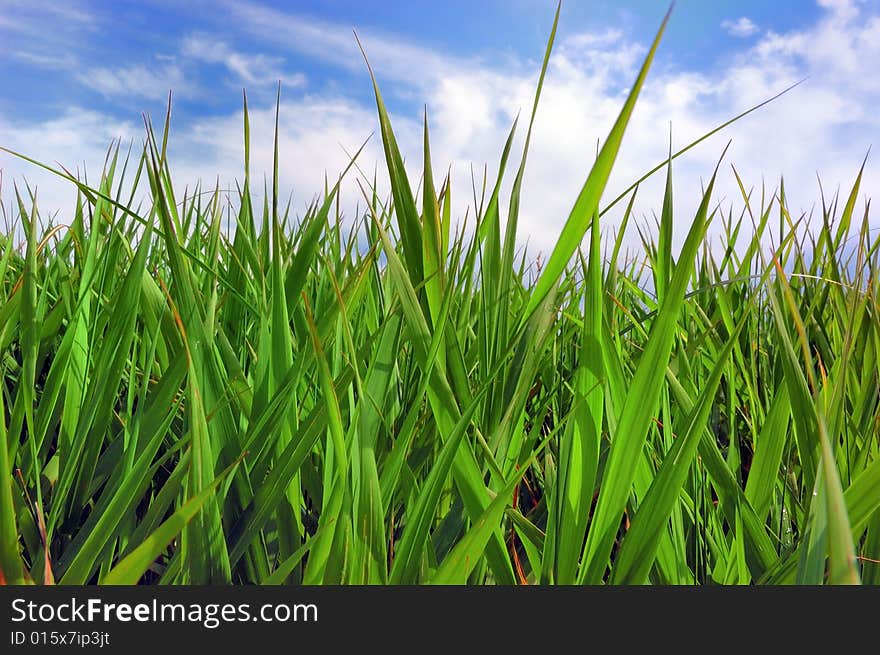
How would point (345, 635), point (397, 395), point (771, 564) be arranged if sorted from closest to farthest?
point (345, 635)
point (771, 564)
point (397, 395)

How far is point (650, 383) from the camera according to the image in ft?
1.64

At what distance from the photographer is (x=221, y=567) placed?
0.52 metres

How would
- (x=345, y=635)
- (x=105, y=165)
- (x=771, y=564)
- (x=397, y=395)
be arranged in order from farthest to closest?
(x=105, y=165) < (x=397, y=395) < (x=771, y=564) < (x=345, y=635)

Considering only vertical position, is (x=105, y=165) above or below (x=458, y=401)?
above

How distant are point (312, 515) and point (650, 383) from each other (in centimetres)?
37

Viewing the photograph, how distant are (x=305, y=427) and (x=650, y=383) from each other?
292 millimetres

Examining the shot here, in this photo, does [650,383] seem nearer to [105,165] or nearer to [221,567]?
[221,567]

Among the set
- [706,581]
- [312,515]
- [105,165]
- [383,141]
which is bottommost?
[706,581]

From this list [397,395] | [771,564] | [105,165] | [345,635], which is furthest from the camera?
[105,165]

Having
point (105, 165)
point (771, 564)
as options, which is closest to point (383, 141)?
point (771, 564)

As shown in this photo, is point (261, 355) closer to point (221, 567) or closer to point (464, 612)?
point (221, 567)

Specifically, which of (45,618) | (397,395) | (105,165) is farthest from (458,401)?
(105,165)

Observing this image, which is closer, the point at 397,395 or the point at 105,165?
the point at 397,395

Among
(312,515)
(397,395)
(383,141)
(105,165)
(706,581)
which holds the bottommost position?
(706,581)
